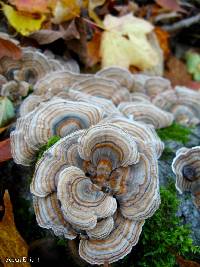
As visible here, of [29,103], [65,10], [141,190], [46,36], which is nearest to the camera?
[141,190]

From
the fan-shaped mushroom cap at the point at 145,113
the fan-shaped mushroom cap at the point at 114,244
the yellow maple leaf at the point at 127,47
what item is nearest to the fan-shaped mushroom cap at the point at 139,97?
the fan-shaped mushroom cap at the point at 145,113

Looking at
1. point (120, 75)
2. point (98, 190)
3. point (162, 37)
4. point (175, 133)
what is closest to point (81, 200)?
point (98, 190)

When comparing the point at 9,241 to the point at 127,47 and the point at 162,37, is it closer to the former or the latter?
the point at 127,47

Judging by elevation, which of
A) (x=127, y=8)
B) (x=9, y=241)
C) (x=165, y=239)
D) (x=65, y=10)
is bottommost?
(x=9, y=241)

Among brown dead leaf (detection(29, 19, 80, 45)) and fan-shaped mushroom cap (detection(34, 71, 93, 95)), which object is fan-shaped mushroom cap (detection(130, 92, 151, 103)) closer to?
fan-shaped mushroom cap (detection(34, 71, 93, 95))

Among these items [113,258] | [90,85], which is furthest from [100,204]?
[90,85]

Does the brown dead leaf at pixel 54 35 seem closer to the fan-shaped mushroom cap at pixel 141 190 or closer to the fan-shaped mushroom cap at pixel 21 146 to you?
→ the fan-shaped mushroom cap at pixel 21 146
